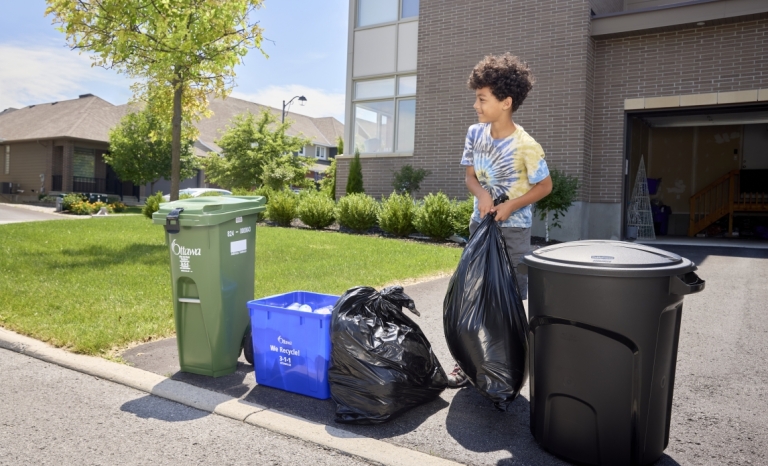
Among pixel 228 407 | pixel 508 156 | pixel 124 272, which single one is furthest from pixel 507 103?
pixel 124 272

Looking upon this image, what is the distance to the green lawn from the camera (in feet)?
17.0

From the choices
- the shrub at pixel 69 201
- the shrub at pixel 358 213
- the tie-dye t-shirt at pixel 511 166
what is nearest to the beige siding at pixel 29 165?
the shrub at pixel 69 201

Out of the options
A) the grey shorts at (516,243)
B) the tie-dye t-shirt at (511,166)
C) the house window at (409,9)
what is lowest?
the grey shorts at (516,243)

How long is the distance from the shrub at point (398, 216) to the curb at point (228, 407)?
29.3ft

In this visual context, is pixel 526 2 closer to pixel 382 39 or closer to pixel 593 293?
pixel 382 39

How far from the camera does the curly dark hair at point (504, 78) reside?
3.72 m

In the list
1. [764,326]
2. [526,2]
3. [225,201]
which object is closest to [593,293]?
[225,201]

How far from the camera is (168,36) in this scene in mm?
10109

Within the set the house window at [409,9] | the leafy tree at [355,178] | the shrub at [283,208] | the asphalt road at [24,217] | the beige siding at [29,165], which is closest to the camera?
the shrub at [283,208]

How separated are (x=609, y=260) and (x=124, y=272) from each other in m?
6.71

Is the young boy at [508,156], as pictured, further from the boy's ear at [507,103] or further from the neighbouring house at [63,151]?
the neighbouring house at [63,151]

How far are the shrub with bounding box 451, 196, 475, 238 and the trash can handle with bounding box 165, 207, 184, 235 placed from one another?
8.60 metres

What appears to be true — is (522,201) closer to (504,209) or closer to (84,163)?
(504,209)

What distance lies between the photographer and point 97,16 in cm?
1063
